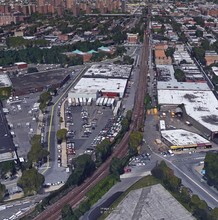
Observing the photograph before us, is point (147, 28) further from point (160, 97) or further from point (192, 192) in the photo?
point (192, 192)

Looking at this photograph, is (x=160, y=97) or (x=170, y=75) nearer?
(x=160, y=97)

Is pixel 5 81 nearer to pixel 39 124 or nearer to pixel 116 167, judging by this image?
pixel 39 124

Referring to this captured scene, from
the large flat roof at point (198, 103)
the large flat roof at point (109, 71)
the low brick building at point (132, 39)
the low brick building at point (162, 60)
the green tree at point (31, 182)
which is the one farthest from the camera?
the low brick building at point (132, 39)

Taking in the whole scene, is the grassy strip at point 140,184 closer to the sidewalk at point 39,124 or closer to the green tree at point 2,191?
the green tree at point 2,191

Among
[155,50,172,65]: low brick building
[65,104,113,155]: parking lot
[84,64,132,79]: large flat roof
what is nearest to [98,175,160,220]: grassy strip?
[65,104,113,155]: parking lot

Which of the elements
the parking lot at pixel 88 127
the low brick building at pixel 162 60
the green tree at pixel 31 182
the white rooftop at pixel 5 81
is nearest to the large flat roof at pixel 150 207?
the green tree at pixel 31 182

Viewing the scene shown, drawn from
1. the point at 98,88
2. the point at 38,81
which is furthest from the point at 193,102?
the point at 38,81

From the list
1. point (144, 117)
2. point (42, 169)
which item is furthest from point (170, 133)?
point (42, 169)
